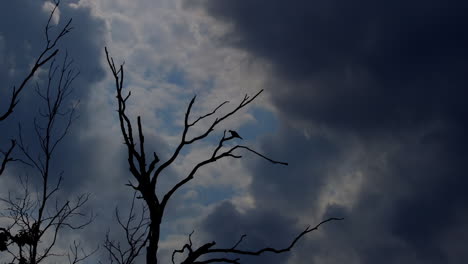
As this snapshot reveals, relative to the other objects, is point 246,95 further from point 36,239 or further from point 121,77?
point 36,239

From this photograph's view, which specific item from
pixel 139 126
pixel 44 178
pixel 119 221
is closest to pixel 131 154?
pixel 139 126

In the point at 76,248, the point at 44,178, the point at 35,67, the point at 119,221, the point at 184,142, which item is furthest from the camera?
the point at 76,248

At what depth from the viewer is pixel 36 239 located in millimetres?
7898

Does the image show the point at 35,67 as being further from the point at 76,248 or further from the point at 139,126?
the point at 76,248

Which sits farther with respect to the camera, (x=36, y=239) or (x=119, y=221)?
(x=119, y=221)

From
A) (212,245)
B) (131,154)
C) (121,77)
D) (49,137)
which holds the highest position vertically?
(49,137)

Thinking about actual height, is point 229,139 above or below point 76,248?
below

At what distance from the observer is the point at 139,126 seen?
491 centimetres

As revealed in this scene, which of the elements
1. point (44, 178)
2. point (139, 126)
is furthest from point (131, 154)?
point (44, 178)

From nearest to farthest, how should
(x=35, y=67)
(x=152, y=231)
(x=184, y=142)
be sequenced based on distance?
(x=35, y=67)
(x=152, y=231)
(x=184, y=142)

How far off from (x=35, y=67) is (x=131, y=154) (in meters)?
2.23

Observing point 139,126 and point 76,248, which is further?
point 76,248

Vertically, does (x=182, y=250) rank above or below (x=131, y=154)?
below

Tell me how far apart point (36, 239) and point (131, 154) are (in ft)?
13.6
